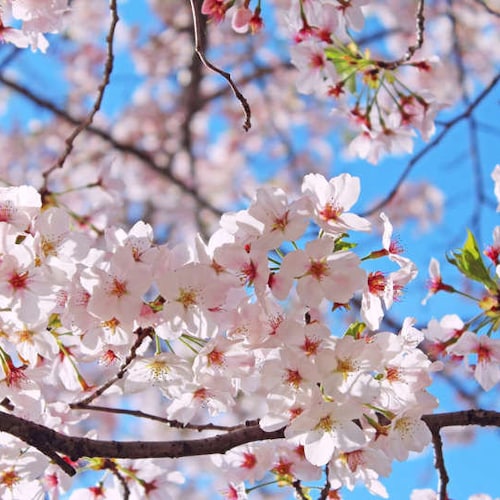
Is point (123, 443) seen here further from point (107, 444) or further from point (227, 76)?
point (227, 76)

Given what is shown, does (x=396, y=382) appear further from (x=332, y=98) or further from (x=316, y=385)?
(x=332, y=98)

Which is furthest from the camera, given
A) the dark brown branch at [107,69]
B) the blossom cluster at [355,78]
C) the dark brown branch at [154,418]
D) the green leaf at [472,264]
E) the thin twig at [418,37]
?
the blossom cluster at [355,78]

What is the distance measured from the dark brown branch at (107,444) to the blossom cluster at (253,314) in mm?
96

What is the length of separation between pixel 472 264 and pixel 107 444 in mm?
987

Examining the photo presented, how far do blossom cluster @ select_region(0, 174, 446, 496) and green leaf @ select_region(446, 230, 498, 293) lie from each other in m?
0.35

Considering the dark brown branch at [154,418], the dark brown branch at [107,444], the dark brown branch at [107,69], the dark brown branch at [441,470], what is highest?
the dark brown branch at [107,69]

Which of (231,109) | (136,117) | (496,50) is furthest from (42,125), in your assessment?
(496,50)

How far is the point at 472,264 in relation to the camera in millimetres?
2023

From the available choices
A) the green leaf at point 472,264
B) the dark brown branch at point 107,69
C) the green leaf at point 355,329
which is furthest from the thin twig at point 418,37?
the green leaf at point 355,329

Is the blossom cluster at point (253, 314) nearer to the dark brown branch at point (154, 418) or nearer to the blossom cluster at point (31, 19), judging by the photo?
the dark brown branch at point (154, 418)

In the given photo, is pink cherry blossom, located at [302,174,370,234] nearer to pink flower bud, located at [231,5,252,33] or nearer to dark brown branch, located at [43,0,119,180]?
pink flower bud, located at [231,5,252,33]

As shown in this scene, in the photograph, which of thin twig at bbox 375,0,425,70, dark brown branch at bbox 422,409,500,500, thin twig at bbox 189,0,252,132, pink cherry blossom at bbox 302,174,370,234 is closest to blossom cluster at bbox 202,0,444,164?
thin twig at bbox 375,0,425,70

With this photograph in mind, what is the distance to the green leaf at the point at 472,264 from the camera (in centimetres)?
202

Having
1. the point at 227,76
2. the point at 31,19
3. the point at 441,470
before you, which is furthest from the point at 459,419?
the point at 31,19
